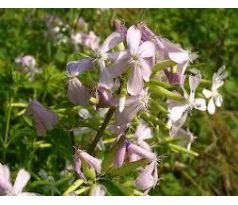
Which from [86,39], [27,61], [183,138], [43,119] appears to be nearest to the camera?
[43,119]

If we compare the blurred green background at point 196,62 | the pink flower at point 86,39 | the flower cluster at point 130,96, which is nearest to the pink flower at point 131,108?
the flower cluster at point 130,96

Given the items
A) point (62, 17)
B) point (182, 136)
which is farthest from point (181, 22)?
point (182, 136)

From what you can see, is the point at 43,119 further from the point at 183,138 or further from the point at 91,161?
the point at 183,138

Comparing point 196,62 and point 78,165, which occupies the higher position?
point 78,165

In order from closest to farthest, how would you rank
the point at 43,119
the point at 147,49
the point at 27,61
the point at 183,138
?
the point at 147,49 < the point at 43,119 < the point at 183,138 < the point at 27,61

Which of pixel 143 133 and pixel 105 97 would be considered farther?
Answer: pixel 143 133

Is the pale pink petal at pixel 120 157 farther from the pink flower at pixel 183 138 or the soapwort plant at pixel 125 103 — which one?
the pink flower at pixel 183 138

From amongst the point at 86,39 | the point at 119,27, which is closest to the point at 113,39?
the point at 119,27
